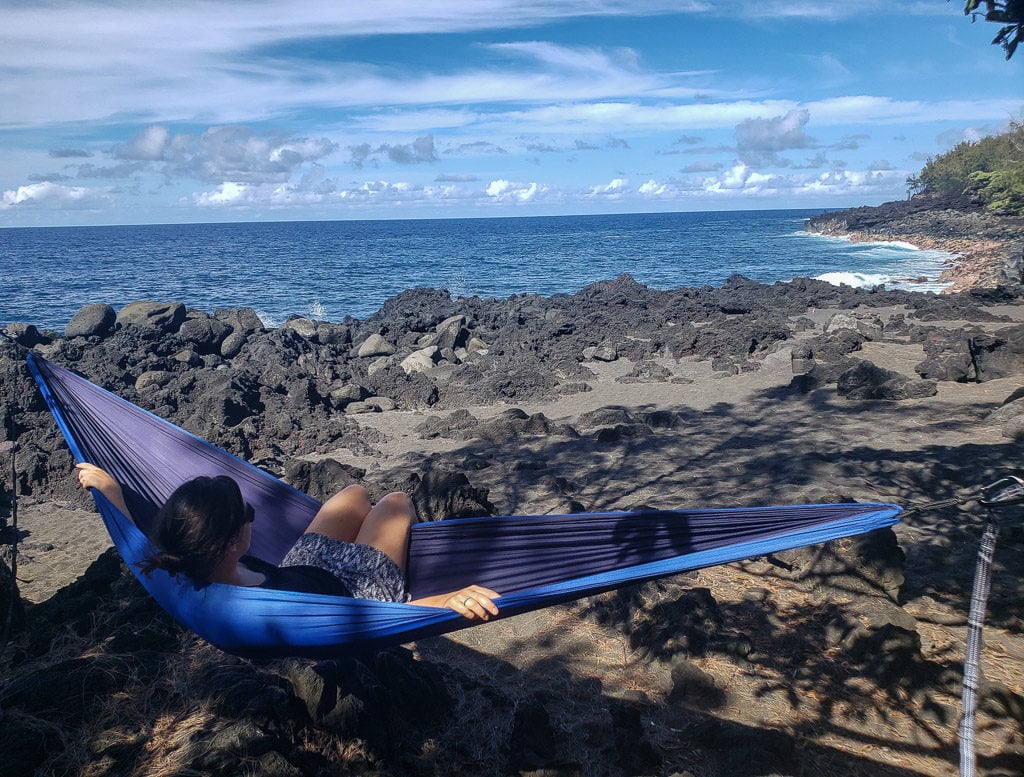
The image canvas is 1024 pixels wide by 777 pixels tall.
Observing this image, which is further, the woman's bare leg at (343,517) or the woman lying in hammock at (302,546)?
the woman's bare leg at (343,517)

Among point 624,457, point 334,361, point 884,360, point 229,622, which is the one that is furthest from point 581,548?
point 334,361

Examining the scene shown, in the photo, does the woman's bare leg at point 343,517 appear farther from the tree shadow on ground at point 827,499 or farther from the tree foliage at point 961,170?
the tree foliage at point 961,170

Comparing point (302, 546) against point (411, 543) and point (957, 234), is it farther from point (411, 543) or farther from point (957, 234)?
point (957, 234)

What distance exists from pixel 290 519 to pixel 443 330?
31.0 feet

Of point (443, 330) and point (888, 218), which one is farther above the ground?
point (888, 218)

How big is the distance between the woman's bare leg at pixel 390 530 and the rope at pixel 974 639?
175 centimetres

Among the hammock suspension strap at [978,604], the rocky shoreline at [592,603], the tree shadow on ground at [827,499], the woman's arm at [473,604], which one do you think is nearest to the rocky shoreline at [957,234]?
the rocky shoreline at [592,603]

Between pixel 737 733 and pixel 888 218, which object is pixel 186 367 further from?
pixel 888 218

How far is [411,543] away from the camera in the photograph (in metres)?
2.74

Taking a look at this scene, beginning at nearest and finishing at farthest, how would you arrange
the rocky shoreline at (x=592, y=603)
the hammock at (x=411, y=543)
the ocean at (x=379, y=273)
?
1. the hammock at (x=411, y=543)
2. the rocky shoreline at (x=592, y=603)
3. the ocean at (x=379, y=273)

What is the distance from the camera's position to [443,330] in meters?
12.3

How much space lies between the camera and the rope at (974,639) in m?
1.84

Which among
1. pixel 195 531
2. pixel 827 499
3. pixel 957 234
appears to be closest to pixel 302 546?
pixel 195 531

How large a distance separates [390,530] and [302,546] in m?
0.31
